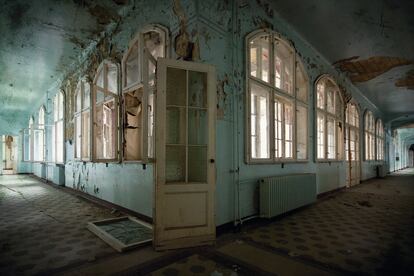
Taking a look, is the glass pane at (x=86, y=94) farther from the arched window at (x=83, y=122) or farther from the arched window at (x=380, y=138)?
the arched window at (x=380, y=138)

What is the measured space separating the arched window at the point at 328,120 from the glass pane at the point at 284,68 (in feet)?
A: 4.32

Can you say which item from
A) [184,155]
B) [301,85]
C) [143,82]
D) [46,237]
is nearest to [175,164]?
[184,155]

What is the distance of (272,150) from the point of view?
4.38 metres

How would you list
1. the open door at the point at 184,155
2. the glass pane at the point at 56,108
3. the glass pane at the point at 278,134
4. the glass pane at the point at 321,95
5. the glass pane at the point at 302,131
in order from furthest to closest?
1. the glass pane at the point at 56,108
2. the glass pane at the point at 321,95
3. the glass pane at the point at 302,131
4. the glass pane at the point at 278,134
5. the open door at the point at 184,155

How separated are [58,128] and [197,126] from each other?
7520mm

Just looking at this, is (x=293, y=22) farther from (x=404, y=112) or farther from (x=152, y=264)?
(x=404, y=112)

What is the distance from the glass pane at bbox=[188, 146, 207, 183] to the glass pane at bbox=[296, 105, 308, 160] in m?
3.24

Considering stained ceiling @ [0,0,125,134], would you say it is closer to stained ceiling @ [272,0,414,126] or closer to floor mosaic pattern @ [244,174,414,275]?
stained ceiling @ [272,0,414,126]

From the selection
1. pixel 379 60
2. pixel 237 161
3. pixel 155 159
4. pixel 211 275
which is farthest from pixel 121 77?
pixel 379 60

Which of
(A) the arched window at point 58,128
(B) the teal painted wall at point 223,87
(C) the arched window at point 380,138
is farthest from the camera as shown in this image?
(C) the arched window at point 380,138

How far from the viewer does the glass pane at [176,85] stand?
3.07m

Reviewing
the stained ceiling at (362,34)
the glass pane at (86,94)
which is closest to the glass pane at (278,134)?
the stained ceiling at (362,34)

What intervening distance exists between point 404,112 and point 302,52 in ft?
37.6

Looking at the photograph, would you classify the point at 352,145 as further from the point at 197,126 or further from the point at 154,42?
the point at 154,42
